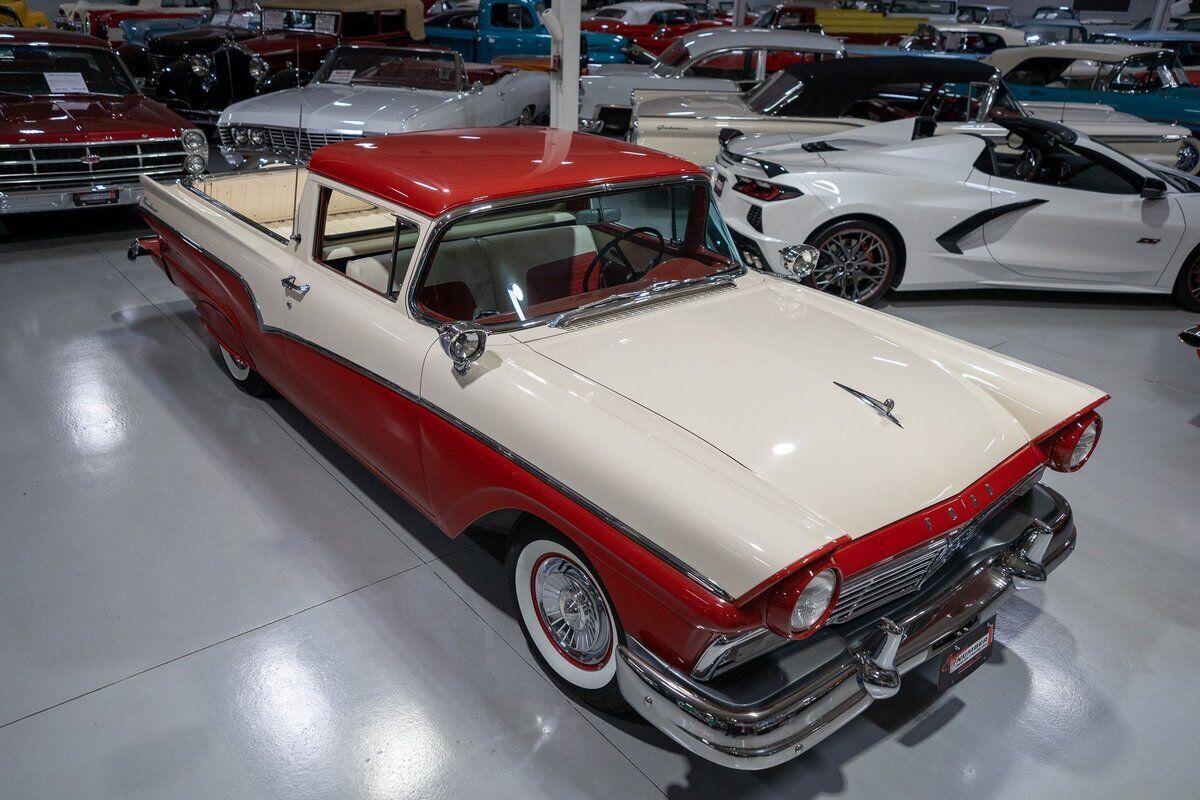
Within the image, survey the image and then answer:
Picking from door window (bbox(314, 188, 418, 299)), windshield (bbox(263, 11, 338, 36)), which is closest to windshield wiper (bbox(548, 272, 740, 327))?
door window (bbox(314, 188, 418, 299))

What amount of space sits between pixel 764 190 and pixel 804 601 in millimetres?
4044

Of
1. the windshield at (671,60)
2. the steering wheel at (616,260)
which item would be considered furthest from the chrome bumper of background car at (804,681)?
the windshield at (671,60)

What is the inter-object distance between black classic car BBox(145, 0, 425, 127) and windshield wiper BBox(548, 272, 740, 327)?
677cm

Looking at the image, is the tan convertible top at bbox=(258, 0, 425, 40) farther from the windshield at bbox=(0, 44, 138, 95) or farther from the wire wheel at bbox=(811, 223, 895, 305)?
the wire wheel at bbox=(811, 223, 895, 305)

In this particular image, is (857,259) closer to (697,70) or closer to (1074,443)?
(1074,443)

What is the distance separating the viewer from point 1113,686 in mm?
2760

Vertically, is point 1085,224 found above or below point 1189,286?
above

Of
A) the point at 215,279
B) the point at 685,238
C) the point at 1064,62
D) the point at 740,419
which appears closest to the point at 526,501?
the point at 740,419

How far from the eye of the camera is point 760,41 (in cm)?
870

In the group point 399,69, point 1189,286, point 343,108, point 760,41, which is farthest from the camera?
point 760,41

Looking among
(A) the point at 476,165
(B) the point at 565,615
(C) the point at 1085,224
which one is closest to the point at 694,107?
(C) the point at 1085,224

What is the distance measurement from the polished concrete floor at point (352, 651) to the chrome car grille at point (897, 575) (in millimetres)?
509

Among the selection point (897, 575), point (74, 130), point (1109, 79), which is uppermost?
point (1109, 79)

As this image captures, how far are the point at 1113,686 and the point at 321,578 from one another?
2694mm
